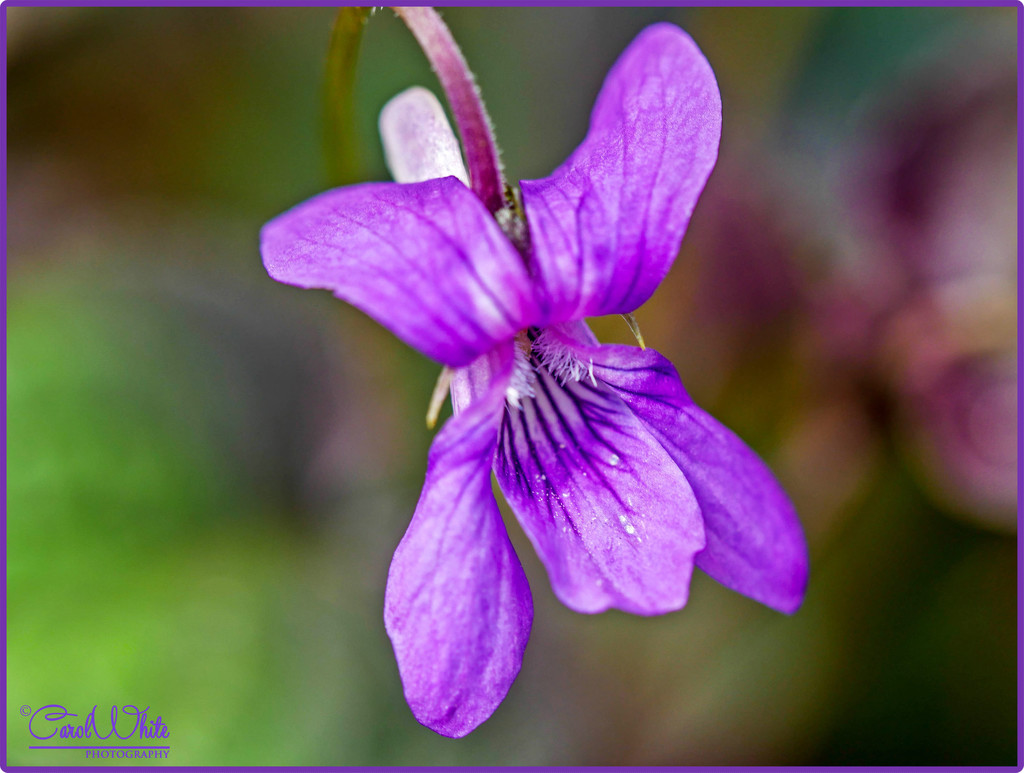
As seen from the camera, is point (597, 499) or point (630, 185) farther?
point (597, 499)

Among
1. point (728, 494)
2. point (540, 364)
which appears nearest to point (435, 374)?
point (540, 364)

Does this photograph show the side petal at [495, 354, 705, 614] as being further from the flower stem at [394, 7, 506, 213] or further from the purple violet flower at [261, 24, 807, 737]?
the flower stem at [394, 7, 506, 213]

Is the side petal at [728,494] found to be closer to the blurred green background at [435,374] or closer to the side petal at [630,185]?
the side petal at [630,185]

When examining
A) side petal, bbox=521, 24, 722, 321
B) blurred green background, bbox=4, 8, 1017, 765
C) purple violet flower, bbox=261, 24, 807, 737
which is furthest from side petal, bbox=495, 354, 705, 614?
blurred green background, bbox=4, 8, 1017, 765

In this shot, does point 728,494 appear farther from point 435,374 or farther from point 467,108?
point 435,374

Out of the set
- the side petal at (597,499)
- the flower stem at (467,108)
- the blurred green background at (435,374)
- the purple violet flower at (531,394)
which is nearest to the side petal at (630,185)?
the purple violet flower at (531,394)
